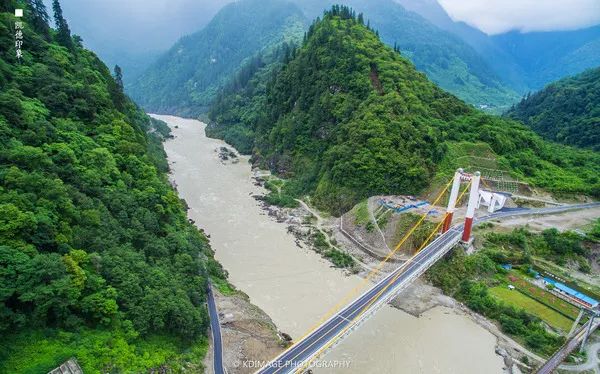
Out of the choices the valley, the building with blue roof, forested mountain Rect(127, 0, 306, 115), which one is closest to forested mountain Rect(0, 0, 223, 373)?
the valley

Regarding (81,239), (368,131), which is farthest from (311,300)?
(368,131)

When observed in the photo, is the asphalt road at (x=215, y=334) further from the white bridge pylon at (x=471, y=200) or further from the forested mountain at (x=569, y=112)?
the forested mountain at (x=569, y=112)

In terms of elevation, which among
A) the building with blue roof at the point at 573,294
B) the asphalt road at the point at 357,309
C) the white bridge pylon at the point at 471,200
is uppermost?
the white bridge pylon at the point at 471,200

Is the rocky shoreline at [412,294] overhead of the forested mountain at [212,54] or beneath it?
beneath

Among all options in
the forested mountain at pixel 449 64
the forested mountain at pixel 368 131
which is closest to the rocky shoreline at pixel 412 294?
the forested mountain at pixel 368 131

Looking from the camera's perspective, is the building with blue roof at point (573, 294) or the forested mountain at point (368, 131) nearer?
the building with blue roof at point (573, 294)

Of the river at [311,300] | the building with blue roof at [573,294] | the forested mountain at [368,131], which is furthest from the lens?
the forested mountain at [368,131]

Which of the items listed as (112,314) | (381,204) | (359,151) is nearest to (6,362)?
(112,314)

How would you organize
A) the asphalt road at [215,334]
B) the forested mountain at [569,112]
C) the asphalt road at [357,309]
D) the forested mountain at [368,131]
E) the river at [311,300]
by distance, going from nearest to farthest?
the asphalt road at [357,309] → the asphalt road at [215,334] → the river at [311,300] → the forested mountain at [368,131] → the forested mountain at [569,112]
